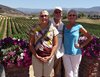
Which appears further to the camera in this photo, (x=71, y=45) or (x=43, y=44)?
(x=71, y=45)

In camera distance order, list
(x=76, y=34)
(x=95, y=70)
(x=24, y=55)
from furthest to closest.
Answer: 1. (x=95, y=70)
2. (x=24, y=55)
3. (x=76, y=34)

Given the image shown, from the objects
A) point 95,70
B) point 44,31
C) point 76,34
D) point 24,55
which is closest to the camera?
point 44,31

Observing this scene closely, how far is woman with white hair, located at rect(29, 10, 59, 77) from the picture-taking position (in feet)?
12.6

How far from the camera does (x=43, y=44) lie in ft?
12.6

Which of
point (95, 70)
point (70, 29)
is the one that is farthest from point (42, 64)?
point (95, 70)

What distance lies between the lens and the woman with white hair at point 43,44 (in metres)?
3.83

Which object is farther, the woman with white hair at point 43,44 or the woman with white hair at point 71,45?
the woman with white hair at point 71,45

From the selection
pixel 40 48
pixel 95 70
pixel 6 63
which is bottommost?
pixel 95 70

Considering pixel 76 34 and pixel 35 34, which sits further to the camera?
pixel 76 34

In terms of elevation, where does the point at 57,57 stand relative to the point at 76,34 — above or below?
below

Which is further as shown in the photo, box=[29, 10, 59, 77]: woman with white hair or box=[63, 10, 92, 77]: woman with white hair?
box=[63, 10, 92, 77]: woman with white hair

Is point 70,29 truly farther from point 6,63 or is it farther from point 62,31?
point 6,63

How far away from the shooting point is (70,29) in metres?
4.20

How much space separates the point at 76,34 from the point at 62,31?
226 mm
